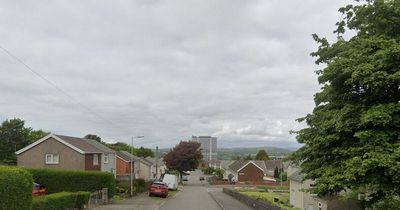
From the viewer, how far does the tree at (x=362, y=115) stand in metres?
13.9

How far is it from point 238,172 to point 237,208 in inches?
3438

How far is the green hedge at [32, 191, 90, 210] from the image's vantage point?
23000mm

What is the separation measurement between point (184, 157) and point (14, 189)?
281 feet

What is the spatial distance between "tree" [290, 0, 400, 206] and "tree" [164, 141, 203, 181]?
3382 inches

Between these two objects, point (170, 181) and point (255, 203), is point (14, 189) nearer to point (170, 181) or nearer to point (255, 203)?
point (255, 203)

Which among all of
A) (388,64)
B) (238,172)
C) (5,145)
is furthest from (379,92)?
(238,172)

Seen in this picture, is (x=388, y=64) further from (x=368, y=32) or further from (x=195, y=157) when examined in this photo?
(x=195, y=157)

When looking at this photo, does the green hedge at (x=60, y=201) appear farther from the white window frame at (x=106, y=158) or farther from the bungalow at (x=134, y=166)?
the bungalow at (x=134, y=166)

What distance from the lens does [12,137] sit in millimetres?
84562

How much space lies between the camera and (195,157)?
104 m

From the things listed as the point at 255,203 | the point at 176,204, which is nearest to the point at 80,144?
the point at 176,204

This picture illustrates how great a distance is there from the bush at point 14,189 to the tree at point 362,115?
1032 cm

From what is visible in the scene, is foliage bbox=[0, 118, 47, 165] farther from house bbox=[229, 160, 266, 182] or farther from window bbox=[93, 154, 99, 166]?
house bbox=[229, 160, 266, 182]

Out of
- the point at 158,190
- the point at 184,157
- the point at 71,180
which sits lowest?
the point at 158,190
